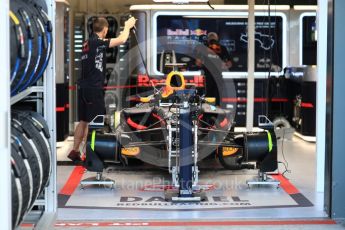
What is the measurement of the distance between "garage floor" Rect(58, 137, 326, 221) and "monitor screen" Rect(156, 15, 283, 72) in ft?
13.1

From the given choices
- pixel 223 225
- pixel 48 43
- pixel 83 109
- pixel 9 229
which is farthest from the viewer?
pixel 83 109

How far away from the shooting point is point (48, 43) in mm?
3955

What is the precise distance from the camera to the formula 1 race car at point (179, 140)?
6461 millimetres

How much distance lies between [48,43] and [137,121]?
13.6ft

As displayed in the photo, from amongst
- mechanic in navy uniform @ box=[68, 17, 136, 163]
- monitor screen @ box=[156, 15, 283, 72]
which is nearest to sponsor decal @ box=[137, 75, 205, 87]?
monitor screen @ box=[156, 15, 283, 72]

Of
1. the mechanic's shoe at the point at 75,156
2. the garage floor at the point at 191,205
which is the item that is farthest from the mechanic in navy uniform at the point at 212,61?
the mechanic's shoe at the point at 75,156

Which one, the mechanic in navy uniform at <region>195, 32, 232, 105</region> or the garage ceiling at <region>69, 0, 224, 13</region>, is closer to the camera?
the mechanic in navy uniform at <region>195, 32, 232, 105</region>

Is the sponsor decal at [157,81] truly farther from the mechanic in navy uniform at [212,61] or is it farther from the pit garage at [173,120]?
the mechanic in navy uniform at [212,61]

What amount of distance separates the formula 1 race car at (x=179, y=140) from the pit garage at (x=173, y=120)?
0.02m

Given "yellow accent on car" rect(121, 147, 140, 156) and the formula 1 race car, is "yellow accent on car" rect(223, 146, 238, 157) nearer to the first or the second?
the formula 1 race car

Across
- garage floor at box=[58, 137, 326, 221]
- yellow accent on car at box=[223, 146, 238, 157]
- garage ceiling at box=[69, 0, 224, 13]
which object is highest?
garage ceiling at box=[69, 0, 224, 13]

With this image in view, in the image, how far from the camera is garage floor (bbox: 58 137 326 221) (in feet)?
19.5

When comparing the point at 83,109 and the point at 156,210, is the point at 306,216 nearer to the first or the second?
the point at 156,210

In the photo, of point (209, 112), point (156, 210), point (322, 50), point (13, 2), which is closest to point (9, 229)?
point (13, 2)
